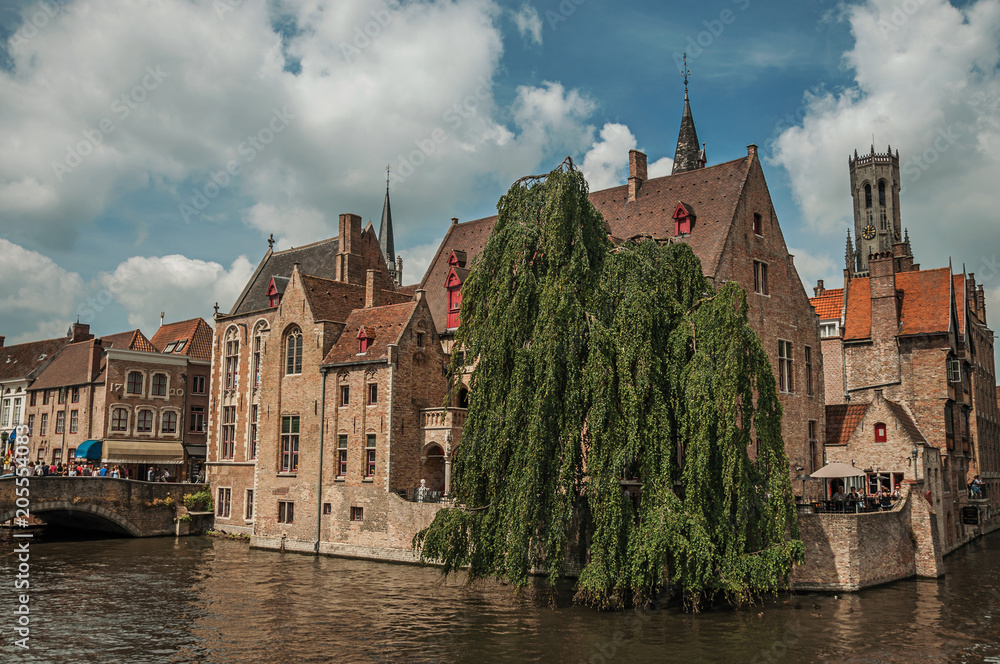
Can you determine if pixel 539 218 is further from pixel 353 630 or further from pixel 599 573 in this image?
pixel 353 630

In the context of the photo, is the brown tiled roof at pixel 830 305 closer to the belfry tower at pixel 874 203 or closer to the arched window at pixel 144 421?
the arched window at pixel 144 421

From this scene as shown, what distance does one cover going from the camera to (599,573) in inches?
738

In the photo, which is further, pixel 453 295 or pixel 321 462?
pixel 453 295

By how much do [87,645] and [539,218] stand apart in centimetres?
1458

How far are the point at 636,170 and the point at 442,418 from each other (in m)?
13.8

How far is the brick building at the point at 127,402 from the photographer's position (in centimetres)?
4828

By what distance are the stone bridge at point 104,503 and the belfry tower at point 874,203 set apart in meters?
83.2

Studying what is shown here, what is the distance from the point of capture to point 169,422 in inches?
1978

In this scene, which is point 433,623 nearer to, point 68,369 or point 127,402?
point 127,402

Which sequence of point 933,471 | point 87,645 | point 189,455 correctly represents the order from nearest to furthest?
1. point 87,645
2. point 933,471
3. point 189,455

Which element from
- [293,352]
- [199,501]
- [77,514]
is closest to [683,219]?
[293,352]

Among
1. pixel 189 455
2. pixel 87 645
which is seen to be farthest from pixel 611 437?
pixel 189 455

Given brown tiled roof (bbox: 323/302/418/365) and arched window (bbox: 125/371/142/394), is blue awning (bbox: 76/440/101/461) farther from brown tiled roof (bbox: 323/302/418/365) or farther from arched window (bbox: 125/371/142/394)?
brown tiled roof (bbox: 323/302/418/365)

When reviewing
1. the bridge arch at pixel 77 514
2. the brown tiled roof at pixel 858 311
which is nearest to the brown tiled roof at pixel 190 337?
the bridge arch at pixel 77 514
